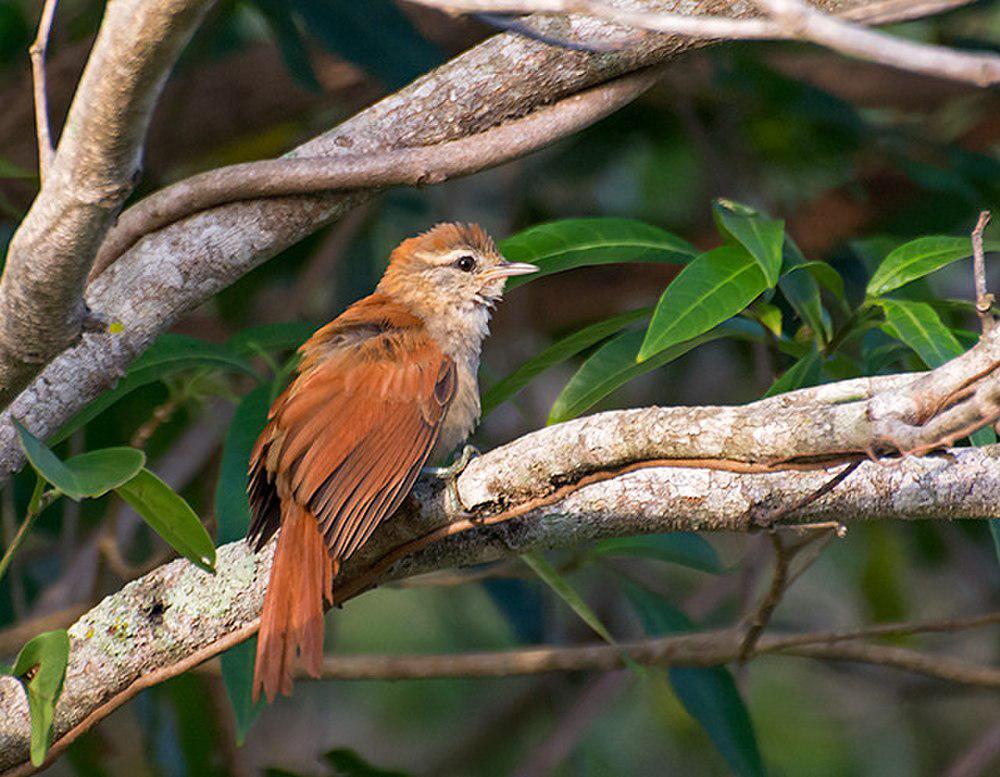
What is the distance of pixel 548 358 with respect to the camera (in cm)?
301

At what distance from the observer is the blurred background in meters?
4.34

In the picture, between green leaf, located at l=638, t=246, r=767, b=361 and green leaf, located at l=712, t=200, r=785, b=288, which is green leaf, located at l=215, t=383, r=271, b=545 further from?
green leaf, located at l=712, t=200, r=785, b=288

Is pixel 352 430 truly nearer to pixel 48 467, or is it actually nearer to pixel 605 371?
pixel 605 371

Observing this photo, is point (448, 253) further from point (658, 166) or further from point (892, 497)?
point (658, 166)

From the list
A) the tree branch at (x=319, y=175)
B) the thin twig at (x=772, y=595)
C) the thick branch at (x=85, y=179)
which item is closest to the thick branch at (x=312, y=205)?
the tree branch at (x=319, y=175)

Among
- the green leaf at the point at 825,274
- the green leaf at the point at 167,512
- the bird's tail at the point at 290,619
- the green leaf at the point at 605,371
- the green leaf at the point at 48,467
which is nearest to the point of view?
the green leaf at the point at 48,467

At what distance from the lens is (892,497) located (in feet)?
7.27

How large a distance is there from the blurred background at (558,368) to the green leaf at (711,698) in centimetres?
42

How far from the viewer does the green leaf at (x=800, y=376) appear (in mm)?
2758

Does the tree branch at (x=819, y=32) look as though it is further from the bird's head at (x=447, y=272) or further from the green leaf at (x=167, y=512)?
the bird's head at (x=447, y=272)

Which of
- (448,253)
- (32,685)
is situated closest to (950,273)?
(448,253)

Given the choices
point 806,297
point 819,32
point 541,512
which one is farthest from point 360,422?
point 819,32

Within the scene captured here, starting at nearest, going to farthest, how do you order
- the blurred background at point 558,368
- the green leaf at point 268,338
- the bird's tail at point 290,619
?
the bird's tail at point 290,619
the green leaf at point 268,338
the blurred background at point 558,368

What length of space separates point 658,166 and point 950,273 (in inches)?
57.4
